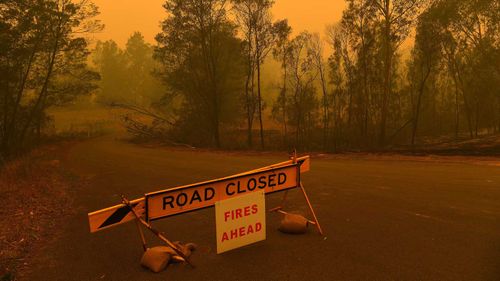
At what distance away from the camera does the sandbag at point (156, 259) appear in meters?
4.66

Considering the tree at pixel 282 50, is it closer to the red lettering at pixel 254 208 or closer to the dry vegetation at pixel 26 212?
the dry vegetation at pixel 26 212

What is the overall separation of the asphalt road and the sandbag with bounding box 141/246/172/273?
0.08 metres

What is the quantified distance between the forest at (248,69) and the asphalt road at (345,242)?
1417 cm

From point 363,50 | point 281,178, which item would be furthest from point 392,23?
point 281,178

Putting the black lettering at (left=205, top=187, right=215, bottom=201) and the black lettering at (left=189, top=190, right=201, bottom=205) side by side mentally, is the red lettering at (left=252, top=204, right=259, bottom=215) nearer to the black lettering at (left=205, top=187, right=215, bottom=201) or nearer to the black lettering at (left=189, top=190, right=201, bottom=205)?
the black lettering at (left=205, top=187, right=215, bottom=201)

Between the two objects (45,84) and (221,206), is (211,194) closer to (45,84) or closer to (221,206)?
(221,206)

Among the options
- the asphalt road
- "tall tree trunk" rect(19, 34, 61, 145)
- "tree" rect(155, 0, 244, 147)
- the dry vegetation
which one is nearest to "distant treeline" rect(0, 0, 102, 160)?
"tall tree trunk" rect(19, 34, 61, 145)

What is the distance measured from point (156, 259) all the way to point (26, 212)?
5.04 m

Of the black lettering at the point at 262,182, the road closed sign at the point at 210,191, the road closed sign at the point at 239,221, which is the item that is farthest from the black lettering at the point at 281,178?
the road closed sign at the point at 239,221

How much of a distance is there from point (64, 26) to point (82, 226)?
942 inches

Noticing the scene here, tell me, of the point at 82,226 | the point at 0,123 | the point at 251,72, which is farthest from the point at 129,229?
the point at 251,72

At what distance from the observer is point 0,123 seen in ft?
74.9

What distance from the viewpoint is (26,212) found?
805cm

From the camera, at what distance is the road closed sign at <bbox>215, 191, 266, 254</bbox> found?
16.0 ft
